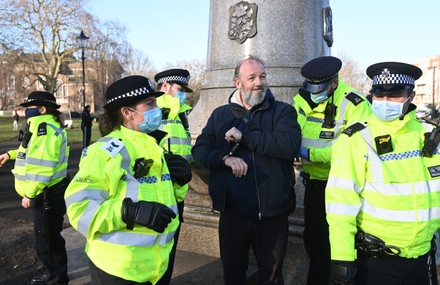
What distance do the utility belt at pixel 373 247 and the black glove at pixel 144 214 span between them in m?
1.13

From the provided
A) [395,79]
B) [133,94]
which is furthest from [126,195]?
[395,79]

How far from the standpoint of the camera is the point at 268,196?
116 inches

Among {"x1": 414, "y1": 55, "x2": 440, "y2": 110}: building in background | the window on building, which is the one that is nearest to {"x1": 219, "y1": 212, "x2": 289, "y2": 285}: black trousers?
the window on building

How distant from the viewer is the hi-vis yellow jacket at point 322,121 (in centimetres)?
337

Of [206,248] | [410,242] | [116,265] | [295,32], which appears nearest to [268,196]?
[410,242]

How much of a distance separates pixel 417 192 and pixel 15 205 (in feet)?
25.6

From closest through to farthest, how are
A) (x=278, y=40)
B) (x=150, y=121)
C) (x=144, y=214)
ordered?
(x=144, y=214) → (x=150, y=121) → (x=278, y=40)

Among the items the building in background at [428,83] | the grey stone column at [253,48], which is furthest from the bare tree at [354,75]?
the grey stone column at [253,48]

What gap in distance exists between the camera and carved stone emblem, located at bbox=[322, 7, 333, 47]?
18.4ft

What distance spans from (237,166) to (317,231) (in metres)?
1.11

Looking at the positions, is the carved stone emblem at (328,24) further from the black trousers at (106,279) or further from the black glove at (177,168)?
the black trousers at (106,279)

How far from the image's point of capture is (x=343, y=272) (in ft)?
7.43

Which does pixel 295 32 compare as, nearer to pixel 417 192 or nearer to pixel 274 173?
pixel 274 173

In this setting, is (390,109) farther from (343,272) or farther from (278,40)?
(278,40)
